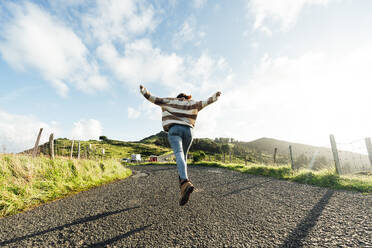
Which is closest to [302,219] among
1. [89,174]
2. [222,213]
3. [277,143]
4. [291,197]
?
[222,213]

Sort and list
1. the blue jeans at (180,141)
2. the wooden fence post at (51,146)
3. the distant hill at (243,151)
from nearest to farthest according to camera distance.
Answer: the blue jeans at (180,141)
the wooden fence post at (51,146)
the distant hill at (243,151)

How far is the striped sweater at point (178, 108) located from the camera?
336cm

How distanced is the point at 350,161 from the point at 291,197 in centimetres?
840

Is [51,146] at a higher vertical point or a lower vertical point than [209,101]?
lower

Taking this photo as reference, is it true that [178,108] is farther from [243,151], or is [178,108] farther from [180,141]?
[243,151]

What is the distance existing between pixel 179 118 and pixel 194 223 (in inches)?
73.5

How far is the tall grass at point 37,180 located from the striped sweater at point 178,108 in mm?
3700

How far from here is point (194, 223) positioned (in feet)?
9.25

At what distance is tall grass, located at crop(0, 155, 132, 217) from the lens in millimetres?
3801

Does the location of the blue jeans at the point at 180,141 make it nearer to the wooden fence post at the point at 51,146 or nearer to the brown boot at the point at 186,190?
the brown boot at the point at 186,190

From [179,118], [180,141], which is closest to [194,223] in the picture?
[180,141]

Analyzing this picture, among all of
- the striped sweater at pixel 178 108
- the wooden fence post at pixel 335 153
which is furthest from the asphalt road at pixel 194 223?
the wooden fence post at pixel 335 153

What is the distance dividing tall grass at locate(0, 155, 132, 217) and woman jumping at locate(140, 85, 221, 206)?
12.1ft

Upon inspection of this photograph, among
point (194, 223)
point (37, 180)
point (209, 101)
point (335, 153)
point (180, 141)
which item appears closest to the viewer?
point (194, 223)
